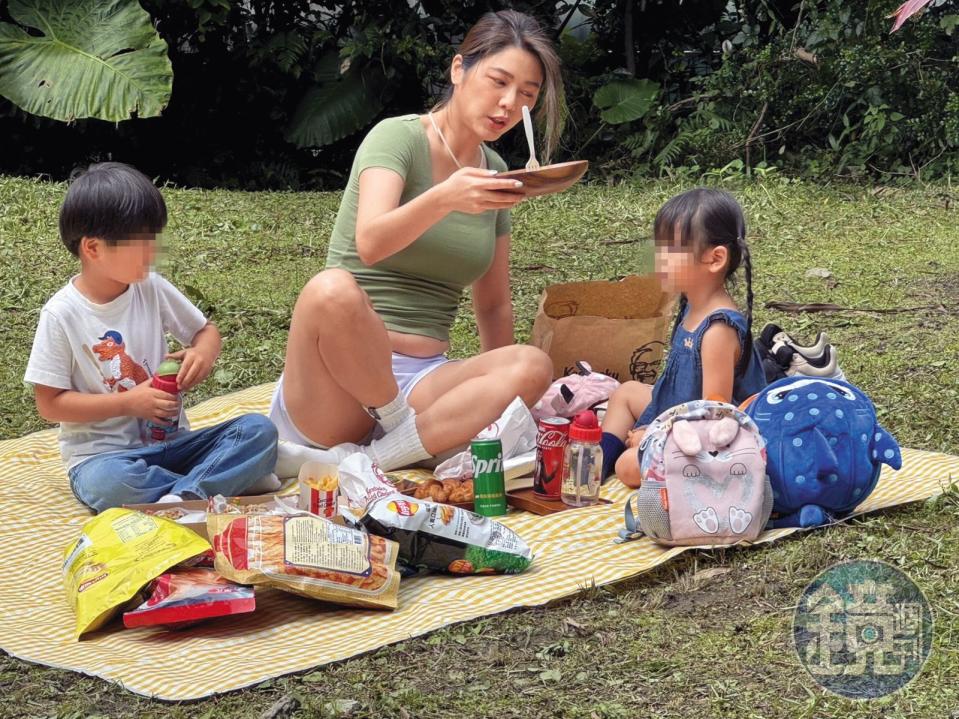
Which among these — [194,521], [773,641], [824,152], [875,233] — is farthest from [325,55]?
[773,641]

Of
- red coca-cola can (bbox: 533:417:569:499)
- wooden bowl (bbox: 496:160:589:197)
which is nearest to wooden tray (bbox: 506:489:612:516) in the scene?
red coca-cola can (bbox: 533:417:569:499)

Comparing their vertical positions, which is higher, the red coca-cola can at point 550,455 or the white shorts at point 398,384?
the white shorts at point 398,384

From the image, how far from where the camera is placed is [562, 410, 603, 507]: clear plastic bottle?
9.37ft

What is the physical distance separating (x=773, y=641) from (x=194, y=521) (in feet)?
3.94

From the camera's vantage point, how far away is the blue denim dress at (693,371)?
287 centimetres

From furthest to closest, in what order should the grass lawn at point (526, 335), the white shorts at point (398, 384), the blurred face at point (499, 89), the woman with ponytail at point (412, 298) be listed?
the white shorts at point (398, 384) → the blurred face at point (499, 89) → the woman with ponytail at point (412, 298) → the grass lawn at point (526, 335)

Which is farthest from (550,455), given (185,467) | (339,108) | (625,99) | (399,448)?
(339,108)

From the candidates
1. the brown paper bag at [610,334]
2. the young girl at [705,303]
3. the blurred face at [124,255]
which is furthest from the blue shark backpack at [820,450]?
the blurred face at [124,255]

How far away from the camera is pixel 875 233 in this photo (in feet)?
20.0

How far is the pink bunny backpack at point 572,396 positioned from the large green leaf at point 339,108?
547 centimetres

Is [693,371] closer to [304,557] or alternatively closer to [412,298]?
[412,298]

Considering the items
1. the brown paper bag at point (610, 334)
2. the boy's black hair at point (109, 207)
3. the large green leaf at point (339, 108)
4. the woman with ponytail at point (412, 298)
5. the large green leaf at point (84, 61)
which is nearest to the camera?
the boy's black hair at point (109, 207)

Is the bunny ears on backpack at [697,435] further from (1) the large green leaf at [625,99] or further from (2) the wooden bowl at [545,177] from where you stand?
(1) the large green leaf at [625,99]

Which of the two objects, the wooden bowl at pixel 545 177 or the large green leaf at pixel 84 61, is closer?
the wooden bowl at pixel 545 177
